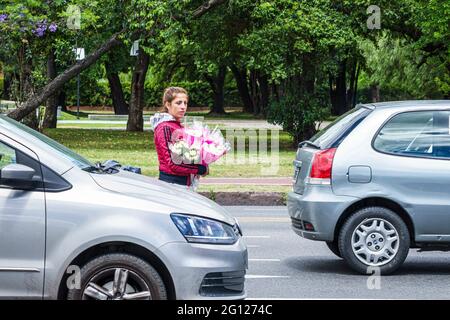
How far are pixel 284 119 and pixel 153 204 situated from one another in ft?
77.6

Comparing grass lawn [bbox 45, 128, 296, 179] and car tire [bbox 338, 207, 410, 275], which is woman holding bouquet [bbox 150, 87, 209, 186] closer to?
car tire [bbox 338, 207, 410, 275]

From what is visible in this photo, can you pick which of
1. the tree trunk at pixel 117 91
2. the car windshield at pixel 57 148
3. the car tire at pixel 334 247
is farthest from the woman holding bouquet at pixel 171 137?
the tree trunk at pixel 117 91

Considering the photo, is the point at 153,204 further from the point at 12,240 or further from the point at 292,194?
the point at 292,194

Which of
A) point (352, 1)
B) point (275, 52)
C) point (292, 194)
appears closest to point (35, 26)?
point (275, 52)

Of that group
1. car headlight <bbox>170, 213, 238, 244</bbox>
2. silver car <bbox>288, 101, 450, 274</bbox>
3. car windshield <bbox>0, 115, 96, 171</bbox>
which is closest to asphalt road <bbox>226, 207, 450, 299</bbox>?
silver car <bbox>288, 101, 450, 274</bbox>

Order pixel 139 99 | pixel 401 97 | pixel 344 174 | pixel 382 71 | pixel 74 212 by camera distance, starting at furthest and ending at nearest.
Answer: pixel 401 97, pixel 382 71, pixel 139 99, pixel 344 174, pixel 74 212

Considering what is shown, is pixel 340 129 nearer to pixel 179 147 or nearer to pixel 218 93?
pixel 179 147

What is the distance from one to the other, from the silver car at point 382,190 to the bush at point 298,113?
64.7 feet

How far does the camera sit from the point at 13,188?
660cm

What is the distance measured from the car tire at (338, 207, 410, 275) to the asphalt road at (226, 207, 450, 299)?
141 mm

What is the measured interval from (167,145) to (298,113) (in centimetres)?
2109

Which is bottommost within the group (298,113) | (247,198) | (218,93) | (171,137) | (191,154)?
(247,198)

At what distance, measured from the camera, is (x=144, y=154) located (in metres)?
27.2

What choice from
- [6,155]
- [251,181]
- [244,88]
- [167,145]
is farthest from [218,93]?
[6,155]
